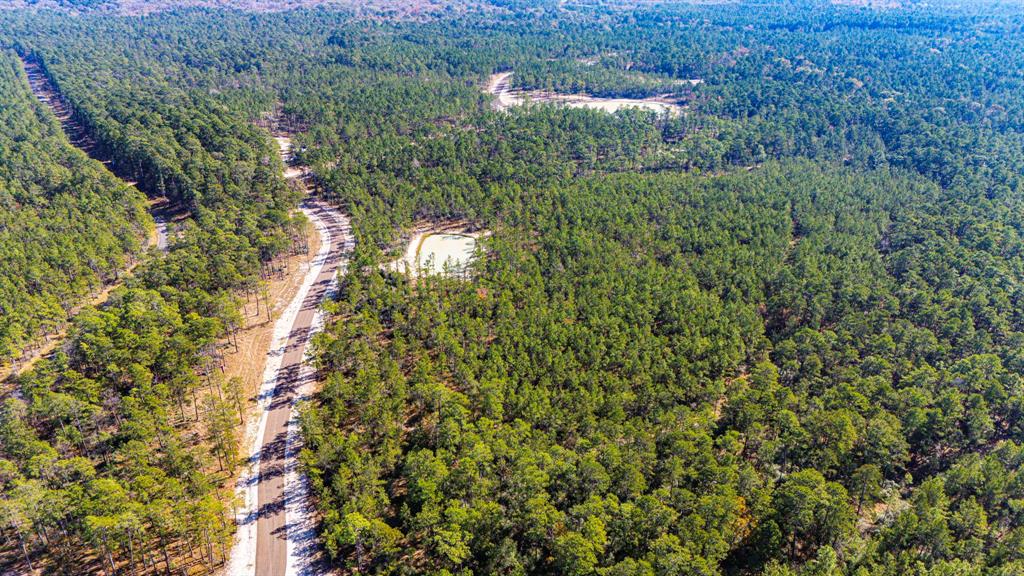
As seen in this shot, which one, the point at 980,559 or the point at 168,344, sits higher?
the point at 168,344

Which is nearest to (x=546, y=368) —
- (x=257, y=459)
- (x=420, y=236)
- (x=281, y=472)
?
(x=281, y=472)

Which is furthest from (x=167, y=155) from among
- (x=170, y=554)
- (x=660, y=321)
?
(x=660, y=321)

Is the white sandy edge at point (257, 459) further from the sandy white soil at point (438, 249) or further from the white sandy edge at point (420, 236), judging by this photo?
the sandy white soil at point (438, 249)

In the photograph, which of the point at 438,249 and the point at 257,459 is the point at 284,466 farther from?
the point at 438,249

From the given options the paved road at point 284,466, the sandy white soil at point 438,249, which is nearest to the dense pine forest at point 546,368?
the paved road at point 284,466

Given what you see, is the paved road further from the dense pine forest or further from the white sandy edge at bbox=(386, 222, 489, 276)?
the white sandy edge at bbox=(386, 222, 489, 276)

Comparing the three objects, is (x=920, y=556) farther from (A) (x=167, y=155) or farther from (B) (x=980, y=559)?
(A) (x=167, y=155)
